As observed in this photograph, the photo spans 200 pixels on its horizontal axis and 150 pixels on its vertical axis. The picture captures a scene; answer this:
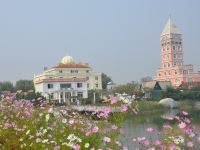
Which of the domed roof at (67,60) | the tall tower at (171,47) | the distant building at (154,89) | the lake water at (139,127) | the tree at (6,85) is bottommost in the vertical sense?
the lake water at (139,127)

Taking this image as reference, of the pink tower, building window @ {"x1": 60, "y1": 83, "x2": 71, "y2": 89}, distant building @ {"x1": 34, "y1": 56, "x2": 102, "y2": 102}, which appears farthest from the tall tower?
building window @ {"x1": 60, "y1": 83, "x2": 71, "y2": 89}

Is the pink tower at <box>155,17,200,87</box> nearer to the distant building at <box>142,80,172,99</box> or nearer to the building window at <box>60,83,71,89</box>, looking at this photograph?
the distant building at <box>142,80,172,99</box>

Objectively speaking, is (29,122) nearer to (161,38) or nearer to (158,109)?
(158,109)

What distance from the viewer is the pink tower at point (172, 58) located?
58.3m

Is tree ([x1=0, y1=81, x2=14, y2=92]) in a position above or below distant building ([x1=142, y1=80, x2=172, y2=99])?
above

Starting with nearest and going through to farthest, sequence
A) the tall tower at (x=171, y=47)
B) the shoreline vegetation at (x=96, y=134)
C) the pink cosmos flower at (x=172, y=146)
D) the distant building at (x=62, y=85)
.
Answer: the pink cosmos flower at (x=172, y=146) < the shoreline vegetation at (x=96, y=134) < the distant building at (x=62, y=85) < the tall tower at (x=171, y=47)

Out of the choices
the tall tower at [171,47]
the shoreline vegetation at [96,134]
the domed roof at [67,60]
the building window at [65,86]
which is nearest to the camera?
the shoreline vegetation at [96,134]

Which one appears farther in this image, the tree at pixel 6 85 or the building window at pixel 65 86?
the tree at pixel 6 85

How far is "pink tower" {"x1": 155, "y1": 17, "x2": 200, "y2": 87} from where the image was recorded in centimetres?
5828

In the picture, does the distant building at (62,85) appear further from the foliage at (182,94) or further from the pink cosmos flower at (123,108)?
the pink cosmos flower at (123,108)

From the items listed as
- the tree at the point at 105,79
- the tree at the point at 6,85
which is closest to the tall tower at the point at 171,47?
the tree at the point at 105,79

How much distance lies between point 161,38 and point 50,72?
2784 cm

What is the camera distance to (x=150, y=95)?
4334cm

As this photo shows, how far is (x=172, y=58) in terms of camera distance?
206 ft
